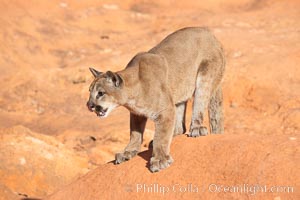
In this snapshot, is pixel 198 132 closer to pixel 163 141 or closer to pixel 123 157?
pixel 163 141

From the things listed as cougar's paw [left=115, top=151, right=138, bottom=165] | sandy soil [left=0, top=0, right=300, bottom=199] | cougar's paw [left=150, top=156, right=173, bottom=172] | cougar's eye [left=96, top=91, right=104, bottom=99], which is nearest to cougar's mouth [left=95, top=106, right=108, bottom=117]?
cougar's eye [left=96, top=91, right=104, bottom=99]

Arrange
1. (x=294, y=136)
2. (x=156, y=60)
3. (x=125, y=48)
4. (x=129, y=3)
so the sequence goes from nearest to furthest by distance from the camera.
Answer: (x=294, y=136), (x=156, y=60), (x=125, y=48), (x=129, y=3)

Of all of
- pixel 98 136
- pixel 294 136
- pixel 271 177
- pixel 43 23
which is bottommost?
pixel 271 177

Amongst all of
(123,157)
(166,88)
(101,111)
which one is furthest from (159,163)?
(166,88)

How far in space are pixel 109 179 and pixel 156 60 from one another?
1867 millimetres

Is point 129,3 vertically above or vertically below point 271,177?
above

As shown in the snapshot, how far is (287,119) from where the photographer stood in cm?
1395

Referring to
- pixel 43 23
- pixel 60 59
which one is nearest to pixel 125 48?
pixel 60 59

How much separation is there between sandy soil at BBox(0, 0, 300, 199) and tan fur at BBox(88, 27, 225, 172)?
354 mm

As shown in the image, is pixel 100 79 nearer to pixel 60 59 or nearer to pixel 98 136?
pixel 98 136

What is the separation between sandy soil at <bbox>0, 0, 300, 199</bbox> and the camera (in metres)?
6.62

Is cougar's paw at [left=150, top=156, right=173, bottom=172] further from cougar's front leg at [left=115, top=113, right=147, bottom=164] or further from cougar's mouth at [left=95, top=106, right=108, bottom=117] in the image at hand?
cougar's mouth at [left=95, top=106, right=108, bottom=117]

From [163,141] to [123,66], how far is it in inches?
417

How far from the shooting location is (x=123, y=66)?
17.7 meters
